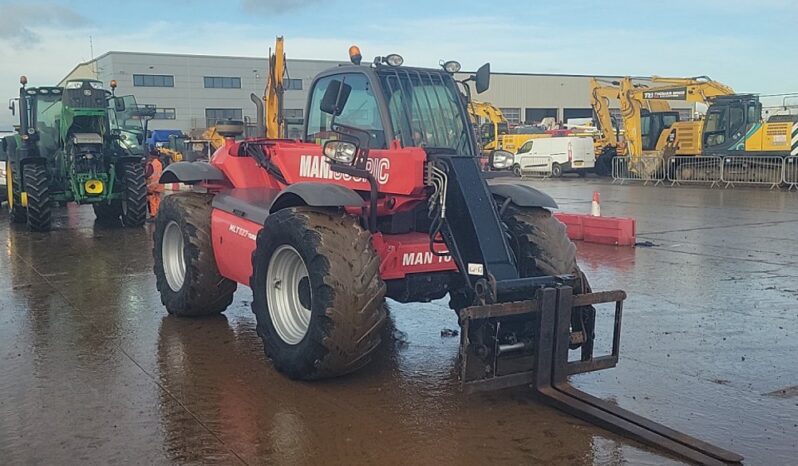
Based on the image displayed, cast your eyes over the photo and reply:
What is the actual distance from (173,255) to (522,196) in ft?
12.2

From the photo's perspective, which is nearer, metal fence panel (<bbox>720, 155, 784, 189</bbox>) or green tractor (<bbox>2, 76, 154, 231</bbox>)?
green tractor (<bbox>2, 76, 154, 231</bbox>)

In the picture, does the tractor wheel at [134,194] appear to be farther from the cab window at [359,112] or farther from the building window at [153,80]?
the building window at [153,80]

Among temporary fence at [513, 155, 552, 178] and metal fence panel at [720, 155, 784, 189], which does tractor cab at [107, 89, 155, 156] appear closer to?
metal fence panel at [720, 155, 784, 189]

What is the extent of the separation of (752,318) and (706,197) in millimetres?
14852

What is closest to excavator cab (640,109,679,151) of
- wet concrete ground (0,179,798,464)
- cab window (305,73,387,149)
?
wet concrete ground (0,179,798,464)

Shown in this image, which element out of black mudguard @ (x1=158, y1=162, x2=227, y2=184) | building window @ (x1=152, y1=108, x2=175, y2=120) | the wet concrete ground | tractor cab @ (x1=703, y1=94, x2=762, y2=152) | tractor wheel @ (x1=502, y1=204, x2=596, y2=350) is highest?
building window @ (x1=152, y1=108, x2=175, y2=120)

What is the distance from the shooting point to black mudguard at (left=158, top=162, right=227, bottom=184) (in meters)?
7.52

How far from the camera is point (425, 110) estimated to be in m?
6.03

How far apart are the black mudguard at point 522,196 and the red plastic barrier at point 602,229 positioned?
5.73m

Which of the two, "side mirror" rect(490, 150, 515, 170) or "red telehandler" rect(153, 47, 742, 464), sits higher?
"side mirror" rect(490, 150, 515, 170)

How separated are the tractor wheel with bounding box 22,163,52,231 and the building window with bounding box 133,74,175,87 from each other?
45300 mm

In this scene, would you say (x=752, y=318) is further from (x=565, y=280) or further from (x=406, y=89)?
(x=406, y=89)

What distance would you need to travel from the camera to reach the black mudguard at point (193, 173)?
7516 millimetres

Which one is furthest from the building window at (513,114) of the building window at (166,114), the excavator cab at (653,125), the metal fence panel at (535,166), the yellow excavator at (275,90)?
the yellow excavator at (275,90)
